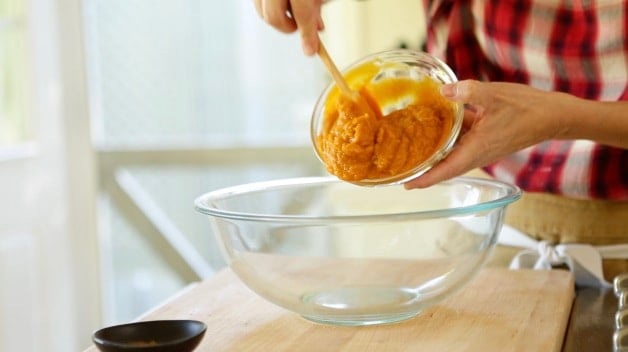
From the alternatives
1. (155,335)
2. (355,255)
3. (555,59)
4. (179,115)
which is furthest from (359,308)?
(179,115)

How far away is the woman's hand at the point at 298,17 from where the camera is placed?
3.02ft

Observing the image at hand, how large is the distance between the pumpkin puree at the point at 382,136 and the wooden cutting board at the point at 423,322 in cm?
14

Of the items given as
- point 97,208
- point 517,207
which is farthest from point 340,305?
point 97,208

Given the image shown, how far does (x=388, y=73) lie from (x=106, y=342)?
0.40 m

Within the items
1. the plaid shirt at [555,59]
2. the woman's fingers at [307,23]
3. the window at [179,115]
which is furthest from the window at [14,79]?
the woman's fingers at [307,23]

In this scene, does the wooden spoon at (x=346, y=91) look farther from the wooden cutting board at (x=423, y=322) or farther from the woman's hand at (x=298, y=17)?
the wooden cutting board at (x=423, y=322)

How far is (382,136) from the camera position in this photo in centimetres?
86

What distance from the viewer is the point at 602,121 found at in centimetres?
92

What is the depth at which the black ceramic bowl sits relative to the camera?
725 millimetres

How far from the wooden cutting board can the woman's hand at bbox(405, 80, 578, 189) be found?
0.44ft

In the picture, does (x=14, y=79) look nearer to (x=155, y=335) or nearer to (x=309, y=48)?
(x=309, y=48)

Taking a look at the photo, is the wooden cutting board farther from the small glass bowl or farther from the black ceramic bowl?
the small glass bowl

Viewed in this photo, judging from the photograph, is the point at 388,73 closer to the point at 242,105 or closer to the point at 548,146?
the point at 548,146

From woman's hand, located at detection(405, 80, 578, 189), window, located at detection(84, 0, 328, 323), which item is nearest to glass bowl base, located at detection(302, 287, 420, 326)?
woman's hand, located at detection(405, 80, 578, 189)
